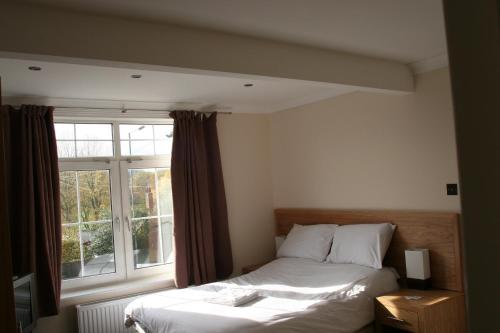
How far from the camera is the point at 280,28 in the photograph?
2.53m

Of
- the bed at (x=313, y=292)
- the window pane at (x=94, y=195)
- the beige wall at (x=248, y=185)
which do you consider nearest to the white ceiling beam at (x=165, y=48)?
the bed at (x=313, y=292)

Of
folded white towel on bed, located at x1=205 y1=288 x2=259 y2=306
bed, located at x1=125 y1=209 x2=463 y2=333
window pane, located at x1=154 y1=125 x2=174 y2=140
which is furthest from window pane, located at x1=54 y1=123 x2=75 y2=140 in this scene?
folded white towel on bed, located at x1=205 y1=288 x2=259 y2=306

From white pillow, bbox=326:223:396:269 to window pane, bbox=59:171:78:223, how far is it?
248 cm

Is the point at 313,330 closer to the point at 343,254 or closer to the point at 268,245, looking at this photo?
the point at 343,254

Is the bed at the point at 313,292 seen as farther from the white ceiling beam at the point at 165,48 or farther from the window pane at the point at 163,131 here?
the window pane at the point at 163,131

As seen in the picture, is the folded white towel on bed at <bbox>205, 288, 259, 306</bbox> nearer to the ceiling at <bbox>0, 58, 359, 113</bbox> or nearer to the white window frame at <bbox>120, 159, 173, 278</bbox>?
the white window frame at <bbox>120, 159, 173, 278</bbox>

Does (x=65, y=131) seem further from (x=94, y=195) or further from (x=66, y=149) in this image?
(x=94, y=195)

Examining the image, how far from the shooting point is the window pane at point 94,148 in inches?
162

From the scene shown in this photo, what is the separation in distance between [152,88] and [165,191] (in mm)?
1263

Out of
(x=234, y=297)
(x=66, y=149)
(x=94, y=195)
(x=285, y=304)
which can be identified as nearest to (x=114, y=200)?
(x=94, y=195)

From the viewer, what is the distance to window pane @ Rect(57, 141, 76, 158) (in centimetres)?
402

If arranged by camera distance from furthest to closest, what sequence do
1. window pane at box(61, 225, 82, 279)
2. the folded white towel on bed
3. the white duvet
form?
window pane at box(61, 225, 82, 279) → the folded white towel on bed → the white duvet

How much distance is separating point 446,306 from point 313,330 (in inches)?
43.3

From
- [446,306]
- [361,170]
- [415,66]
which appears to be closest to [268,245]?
[361,170]
